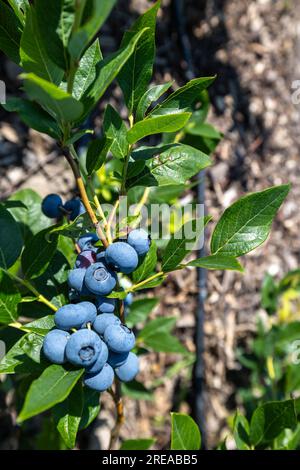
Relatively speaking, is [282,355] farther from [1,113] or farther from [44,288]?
[1,113]

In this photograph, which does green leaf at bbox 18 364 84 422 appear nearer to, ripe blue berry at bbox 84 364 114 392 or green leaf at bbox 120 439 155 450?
ripe blue berry at bbox 84 364 114 392

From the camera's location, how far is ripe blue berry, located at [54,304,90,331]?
736 millimetres

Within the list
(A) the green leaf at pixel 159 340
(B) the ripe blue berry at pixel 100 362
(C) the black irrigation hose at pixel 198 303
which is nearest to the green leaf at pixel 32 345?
(B) the ripe blue berry at pixel 100 362

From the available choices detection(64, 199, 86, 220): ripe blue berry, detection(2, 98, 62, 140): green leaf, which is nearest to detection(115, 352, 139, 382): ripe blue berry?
detection(64, 199, 86, 220): ripe blue berry

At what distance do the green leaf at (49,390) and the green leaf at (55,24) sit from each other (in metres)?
0.45

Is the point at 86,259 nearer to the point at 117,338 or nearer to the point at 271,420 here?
the point at 117,338

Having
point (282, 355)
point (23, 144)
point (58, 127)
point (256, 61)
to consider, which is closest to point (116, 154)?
point (58, 127)

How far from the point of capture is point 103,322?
0.77 m

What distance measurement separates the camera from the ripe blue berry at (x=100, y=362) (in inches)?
29.0

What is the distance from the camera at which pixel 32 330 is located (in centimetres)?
77

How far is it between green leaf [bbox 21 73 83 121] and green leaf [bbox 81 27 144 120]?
5 centimetres

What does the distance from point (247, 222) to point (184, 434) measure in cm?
49

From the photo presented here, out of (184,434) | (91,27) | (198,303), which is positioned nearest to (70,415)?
(184,434)

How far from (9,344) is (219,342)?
1321 mm
